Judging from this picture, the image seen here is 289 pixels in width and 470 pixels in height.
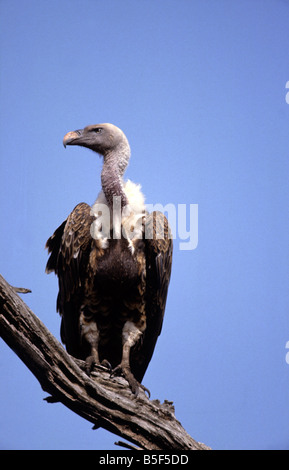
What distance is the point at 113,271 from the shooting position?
5652mm

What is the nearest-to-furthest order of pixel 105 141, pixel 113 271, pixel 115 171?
pixel 113 271 < pixel 115 171 < pixel 105 141

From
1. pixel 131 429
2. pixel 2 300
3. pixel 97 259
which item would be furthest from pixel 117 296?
pixel 2 300

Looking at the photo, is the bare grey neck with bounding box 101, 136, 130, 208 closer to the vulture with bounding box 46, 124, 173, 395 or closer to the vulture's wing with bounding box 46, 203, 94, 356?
the vulture with bounding box 46, 124, 173, 395

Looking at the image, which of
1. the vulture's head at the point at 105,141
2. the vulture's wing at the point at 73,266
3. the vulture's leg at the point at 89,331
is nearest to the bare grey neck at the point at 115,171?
the vulture's head at the point at 105,141

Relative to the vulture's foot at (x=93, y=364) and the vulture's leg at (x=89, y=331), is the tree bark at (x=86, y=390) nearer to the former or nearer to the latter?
the vulture's foot at (x=93, y=364)

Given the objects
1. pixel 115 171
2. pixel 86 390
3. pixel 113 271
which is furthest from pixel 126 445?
pixel 115 171

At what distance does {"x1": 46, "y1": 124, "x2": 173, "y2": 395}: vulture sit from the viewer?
570 cm

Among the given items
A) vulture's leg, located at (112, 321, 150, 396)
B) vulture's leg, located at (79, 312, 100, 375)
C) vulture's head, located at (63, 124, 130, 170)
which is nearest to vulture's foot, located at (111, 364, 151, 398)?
vulture's leg, located at (112, 321, 150, 396)

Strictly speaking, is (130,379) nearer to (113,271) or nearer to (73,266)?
(113,271)

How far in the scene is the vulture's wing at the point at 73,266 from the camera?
577cm

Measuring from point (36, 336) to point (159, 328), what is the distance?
2.02m

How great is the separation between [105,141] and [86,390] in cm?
261

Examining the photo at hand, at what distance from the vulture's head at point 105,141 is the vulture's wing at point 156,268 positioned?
2.37 feet
